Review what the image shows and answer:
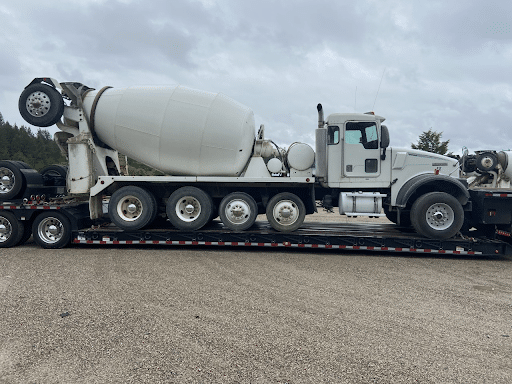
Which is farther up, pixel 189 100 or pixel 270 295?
pixel 189 100

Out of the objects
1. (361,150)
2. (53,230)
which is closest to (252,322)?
(361,150)

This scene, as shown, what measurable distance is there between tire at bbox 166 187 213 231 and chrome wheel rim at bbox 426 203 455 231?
4.73 meters

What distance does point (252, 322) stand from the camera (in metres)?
3.82

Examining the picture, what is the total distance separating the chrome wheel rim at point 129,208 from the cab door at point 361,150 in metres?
4.73

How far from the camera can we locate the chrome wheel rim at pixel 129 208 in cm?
763

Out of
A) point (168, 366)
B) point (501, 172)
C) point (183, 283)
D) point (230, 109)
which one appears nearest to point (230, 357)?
point (168, 366)

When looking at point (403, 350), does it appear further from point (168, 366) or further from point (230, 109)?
point (230, 109)

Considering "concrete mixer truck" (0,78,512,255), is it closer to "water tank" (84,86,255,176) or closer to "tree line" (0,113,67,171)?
"water tank" (84,86,255,176)

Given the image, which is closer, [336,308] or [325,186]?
[336,308]

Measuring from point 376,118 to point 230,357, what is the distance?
238 inches

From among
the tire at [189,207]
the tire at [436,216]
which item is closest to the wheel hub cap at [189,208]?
the tire at [189,207]

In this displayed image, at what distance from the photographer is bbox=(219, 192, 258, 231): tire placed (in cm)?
753

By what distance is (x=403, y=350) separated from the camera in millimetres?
3275

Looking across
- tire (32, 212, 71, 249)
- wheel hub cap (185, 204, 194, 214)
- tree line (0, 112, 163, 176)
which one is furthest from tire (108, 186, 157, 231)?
tree line (0, 112, 163, 176)
